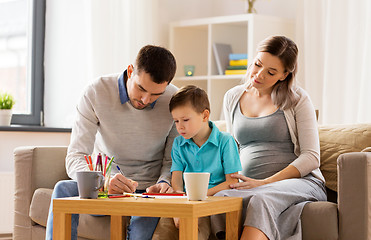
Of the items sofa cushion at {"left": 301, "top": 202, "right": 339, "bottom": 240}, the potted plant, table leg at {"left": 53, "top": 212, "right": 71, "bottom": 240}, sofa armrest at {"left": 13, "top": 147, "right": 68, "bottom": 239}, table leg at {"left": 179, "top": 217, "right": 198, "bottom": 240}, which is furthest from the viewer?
the potted plant

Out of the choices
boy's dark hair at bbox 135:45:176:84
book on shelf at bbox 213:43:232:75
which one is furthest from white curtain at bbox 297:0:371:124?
boy's dark hair at bbox 135:45:176:84

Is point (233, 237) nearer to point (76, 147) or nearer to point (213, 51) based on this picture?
point (76, 147)

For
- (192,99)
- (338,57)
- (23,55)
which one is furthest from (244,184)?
(23,55)

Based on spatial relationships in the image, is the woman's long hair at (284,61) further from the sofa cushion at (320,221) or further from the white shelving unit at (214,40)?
the white shelving unit at (214,40)

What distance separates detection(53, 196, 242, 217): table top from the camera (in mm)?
1526

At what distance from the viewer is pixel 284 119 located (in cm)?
227

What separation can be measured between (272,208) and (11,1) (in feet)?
9.17

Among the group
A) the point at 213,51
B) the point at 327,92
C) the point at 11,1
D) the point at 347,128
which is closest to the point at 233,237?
the point at 347,128

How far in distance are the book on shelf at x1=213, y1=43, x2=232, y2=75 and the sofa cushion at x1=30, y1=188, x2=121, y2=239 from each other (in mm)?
1951

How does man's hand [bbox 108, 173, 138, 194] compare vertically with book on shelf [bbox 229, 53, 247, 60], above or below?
below

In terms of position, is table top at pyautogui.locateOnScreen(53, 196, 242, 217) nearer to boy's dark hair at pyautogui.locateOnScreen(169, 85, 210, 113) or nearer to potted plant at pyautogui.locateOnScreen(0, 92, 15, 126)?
boy's dark hair at pyautogui.locateOnScreen(169, 85, 210, 113)

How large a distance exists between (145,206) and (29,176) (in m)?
1.11

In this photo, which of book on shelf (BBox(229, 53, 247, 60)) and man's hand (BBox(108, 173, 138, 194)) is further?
book on shelf (BBox(229, 53, 247, 60))

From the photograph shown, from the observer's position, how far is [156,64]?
2.01 metres
